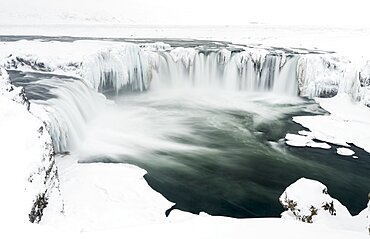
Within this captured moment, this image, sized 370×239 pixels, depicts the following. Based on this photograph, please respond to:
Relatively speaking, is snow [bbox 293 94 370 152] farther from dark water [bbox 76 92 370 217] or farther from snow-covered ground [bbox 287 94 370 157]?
dark water [bbox 76 92 370 217]

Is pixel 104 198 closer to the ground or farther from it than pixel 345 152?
farther from it

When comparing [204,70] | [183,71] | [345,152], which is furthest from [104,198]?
[204,70]

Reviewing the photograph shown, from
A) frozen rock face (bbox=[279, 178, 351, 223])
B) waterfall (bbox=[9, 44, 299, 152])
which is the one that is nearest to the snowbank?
frozen rock face (bbox=[279, 178, 351, 223])

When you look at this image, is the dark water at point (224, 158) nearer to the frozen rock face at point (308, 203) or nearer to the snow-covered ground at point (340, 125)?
the snow-covered ground at point (340, 125)

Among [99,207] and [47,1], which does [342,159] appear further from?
[47,1]

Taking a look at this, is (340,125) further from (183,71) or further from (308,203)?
(308,203)

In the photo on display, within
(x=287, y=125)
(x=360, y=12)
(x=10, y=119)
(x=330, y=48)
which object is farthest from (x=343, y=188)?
(x=360, y=12)

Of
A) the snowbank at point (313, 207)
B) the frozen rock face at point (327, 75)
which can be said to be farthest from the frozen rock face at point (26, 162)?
the frozen rock face at point (327, 75)
